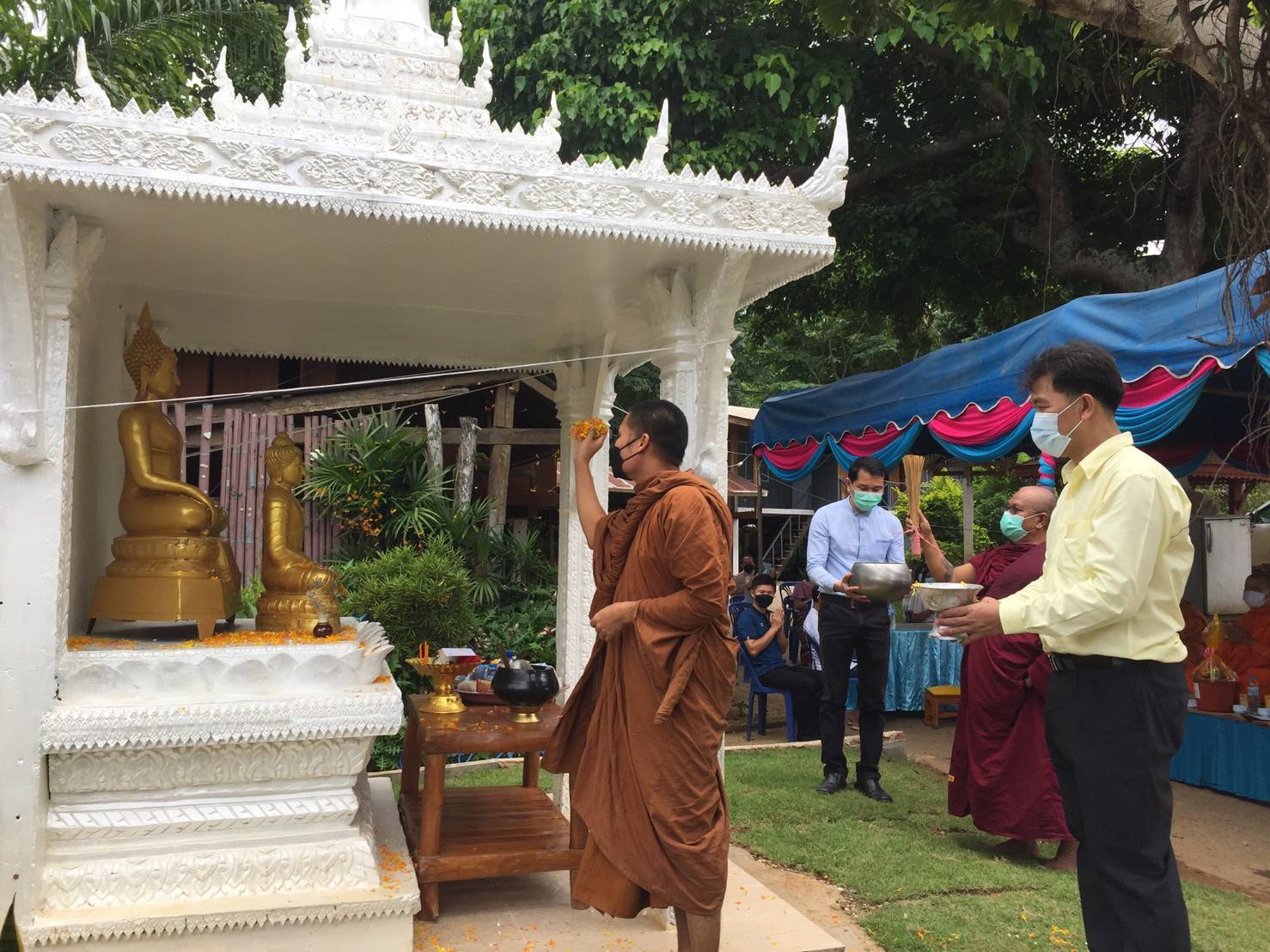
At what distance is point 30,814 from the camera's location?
3199mm

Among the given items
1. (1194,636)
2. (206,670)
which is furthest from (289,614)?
(1194,636)

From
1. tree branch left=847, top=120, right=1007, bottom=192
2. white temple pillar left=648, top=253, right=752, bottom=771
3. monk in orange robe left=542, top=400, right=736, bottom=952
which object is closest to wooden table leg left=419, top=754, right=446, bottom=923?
monk in orange robe left=542, top=400, right=736, bottom=952

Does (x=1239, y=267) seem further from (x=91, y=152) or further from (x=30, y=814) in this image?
(x=30, y=814)

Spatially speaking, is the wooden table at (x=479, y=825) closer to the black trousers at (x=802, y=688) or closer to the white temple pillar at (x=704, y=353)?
the white temple pillar at (x=704, y=353)

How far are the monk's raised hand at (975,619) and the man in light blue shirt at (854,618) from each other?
2670 mm

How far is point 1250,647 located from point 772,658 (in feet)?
11.1

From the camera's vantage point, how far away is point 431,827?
3717mm

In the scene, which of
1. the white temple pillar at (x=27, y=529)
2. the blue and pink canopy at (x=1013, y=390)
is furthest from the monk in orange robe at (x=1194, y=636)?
the white temple pillar at (x=27, y=529)

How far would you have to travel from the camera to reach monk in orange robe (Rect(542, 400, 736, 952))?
9.84ft

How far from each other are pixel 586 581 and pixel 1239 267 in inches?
134

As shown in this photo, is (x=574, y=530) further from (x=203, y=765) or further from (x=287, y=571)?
(x=203, y=765)

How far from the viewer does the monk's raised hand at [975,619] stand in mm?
2670

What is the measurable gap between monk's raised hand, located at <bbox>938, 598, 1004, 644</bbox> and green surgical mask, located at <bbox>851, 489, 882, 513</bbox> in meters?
2.75

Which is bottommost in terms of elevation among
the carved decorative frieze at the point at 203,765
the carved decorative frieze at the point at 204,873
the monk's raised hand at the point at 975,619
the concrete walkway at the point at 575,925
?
the concrete walkway at the point at 575,925
